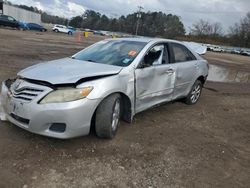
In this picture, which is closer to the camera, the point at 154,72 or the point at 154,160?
the point at 154,160

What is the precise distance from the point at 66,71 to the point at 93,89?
54 cm

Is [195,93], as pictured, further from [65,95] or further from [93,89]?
[65,95]

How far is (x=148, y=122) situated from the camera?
5.61 metres

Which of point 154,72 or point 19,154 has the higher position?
point 154,72

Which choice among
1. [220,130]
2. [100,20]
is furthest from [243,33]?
[220,130]

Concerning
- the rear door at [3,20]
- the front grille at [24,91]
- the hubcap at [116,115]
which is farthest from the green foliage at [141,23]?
the front grille at [24,91]

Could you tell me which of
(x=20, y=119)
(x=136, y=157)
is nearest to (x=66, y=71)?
(x=20, y=119)

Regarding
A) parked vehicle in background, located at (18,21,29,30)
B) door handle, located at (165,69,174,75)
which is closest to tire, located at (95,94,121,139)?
door handle, located at (165,69,174,75)

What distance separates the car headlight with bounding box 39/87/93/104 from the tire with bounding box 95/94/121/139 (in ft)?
1.27

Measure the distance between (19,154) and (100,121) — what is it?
45.0 inches

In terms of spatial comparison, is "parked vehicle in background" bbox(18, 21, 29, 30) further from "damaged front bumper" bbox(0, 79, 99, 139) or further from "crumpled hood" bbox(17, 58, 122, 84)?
"damaged front bumper" bbox(0, 79, 99, 139)

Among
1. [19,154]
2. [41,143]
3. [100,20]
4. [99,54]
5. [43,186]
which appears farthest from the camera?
[100,20]

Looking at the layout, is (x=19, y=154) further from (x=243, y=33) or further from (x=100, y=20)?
(x=100, y=20)

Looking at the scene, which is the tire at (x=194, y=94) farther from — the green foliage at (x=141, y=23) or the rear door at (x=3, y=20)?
the green foliage at (x=141, y=23)
